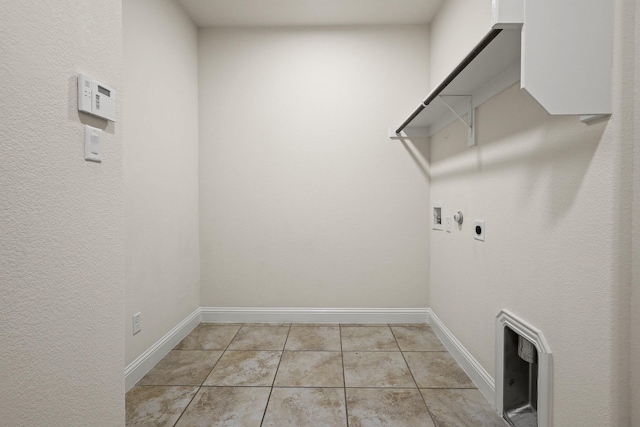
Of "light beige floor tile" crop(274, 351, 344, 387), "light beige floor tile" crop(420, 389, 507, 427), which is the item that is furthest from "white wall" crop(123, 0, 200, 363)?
"light beige floor tile" crop(420, 389, 507, 427)

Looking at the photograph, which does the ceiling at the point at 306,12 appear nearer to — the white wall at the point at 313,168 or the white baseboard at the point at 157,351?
the white wall at the point at 313,168

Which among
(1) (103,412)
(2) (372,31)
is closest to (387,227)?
(2) (372,31)

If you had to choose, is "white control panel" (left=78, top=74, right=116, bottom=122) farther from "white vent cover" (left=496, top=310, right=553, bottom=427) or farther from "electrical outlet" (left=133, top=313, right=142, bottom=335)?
"white vent cover" (left=496, top=310, right=553, bottom=427)

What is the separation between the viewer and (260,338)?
231 centimetres

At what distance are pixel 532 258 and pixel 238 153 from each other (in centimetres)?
222

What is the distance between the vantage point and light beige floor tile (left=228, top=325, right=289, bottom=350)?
218 centimetres

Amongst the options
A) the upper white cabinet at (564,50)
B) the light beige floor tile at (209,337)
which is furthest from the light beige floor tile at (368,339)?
the upper white cabinet at (564,50)

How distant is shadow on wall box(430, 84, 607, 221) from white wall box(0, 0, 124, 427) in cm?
152

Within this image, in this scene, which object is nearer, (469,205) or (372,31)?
(469,205)

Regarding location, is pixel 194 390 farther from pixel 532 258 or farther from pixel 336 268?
pixel 532 258

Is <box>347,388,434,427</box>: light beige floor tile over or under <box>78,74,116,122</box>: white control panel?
under

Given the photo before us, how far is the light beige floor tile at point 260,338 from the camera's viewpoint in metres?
2.18

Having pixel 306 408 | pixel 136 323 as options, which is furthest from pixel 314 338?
pixel 136 323

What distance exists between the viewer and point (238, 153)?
2586 millimetres
